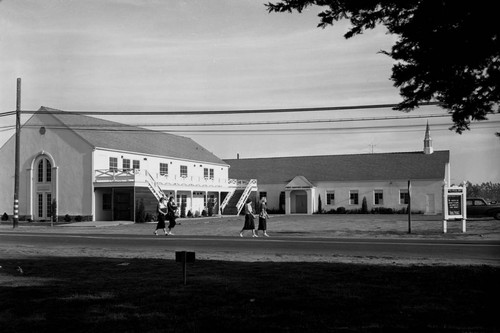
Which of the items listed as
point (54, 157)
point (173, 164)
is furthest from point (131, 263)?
point (173, 164)

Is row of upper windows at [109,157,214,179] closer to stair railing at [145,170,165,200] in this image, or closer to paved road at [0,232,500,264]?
stair railing at [145,170,165,200]

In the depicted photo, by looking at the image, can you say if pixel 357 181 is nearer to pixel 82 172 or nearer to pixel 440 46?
pixel 82 172

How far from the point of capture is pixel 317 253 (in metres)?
16.0

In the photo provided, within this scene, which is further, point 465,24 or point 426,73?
point 426,73

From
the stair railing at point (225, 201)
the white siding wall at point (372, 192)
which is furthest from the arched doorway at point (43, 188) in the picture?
the white siding wall at point (372, 192)

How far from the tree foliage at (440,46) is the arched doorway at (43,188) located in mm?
38528

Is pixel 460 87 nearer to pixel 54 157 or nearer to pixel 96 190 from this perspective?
pixel 96 190

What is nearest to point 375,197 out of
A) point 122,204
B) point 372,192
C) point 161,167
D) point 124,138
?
point 372,192

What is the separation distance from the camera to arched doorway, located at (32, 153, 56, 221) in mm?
43250

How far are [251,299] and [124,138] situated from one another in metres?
40.8

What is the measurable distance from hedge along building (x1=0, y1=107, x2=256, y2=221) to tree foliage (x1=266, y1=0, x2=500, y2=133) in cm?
3353

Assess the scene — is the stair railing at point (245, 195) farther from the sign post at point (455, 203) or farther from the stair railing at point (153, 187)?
the sign post at point (455, 203)

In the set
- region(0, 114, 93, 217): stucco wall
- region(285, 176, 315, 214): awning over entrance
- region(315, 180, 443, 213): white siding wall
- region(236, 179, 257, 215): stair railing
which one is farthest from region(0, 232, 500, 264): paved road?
region(285, 176, 315, 214): awning over entrance

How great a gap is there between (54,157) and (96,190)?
4649 mm
